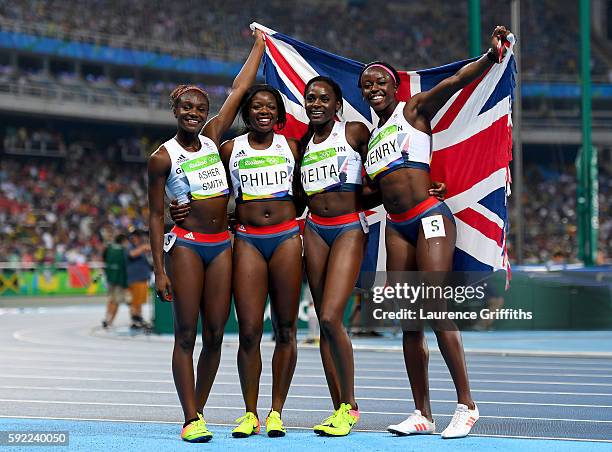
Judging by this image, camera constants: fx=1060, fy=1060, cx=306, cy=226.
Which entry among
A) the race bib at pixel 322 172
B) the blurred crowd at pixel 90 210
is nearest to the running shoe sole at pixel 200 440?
the race bib at pixel 322 172

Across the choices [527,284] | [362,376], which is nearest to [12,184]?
[527,284]

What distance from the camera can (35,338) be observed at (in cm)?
1748

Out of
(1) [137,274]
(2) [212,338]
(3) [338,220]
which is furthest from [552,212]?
(2) [212,338]

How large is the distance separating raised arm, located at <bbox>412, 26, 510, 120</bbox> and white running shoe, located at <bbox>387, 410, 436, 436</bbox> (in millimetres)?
1931

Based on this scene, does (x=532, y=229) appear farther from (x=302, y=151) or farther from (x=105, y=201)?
(x=302, y=151)

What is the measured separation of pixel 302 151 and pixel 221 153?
530mm

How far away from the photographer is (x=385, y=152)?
6.69 metres

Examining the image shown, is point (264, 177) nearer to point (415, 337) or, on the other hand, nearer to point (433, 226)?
point (433, 226)

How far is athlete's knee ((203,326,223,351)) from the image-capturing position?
673 centimetres

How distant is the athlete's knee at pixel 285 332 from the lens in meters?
6.72

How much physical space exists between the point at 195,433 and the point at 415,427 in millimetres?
1394

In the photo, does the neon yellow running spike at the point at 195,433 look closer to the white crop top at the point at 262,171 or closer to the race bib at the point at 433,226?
the white crop top at the point at 262,171

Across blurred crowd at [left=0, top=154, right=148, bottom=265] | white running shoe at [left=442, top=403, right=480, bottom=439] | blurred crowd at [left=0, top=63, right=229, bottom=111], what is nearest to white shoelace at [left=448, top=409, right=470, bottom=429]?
white running shoe at [left=442, top=403, right=480, bottom=439]

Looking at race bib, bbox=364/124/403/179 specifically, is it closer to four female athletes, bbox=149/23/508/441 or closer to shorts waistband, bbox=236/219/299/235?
four female athletes, bbox=149/23/508/441
